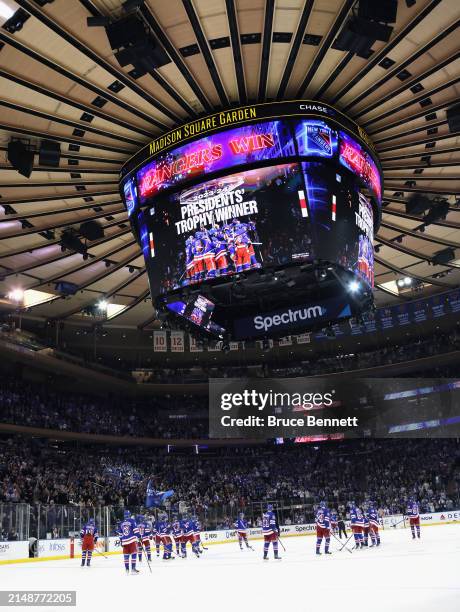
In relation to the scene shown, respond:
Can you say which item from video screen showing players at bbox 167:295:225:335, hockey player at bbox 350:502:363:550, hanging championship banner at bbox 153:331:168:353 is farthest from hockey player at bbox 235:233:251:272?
hanging championship banner at bbox 153:331:168:353

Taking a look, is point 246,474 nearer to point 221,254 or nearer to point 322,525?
point 322,525

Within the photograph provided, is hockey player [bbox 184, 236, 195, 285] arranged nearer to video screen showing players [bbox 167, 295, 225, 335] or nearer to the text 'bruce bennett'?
video screen showing players [bbox 167, 295, 225, 335]

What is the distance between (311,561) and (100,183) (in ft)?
38.3

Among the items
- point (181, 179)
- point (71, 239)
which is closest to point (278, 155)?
point (181, 179)

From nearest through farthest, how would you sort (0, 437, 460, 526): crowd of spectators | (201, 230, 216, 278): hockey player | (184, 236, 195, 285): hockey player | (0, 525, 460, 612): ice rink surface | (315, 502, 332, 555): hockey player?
(0, 525, 460, 612): ice rink surface, (201, 230, 216, 278): hockey player, (184, 236, 195, 285): hockey player, (315, 502, 332, 555): hockey player, (0, 437, 460, 526): crowd of spectators

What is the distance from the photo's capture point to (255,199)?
13.6 m

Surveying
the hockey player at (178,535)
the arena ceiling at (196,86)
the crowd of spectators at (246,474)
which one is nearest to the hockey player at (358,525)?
the hockey player at (178,535)

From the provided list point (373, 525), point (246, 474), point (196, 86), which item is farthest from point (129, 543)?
point (246, 474)

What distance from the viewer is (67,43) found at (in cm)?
1157

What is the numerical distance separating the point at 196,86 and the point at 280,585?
10.0m

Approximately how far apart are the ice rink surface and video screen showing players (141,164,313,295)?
20.7 ft

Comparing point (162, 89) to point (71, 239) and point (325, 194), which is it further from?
point (71, 239)

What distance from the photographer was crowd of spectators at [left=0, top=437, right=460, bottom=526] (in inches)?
1288

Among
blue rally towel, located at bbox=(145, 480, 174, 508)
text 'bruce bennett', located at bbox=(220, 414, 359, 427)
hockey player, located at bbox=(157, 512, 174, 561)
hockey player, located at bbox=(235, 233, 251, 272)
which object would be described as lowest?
hockey player, located at bbox=(157, 512, 174, 561)
